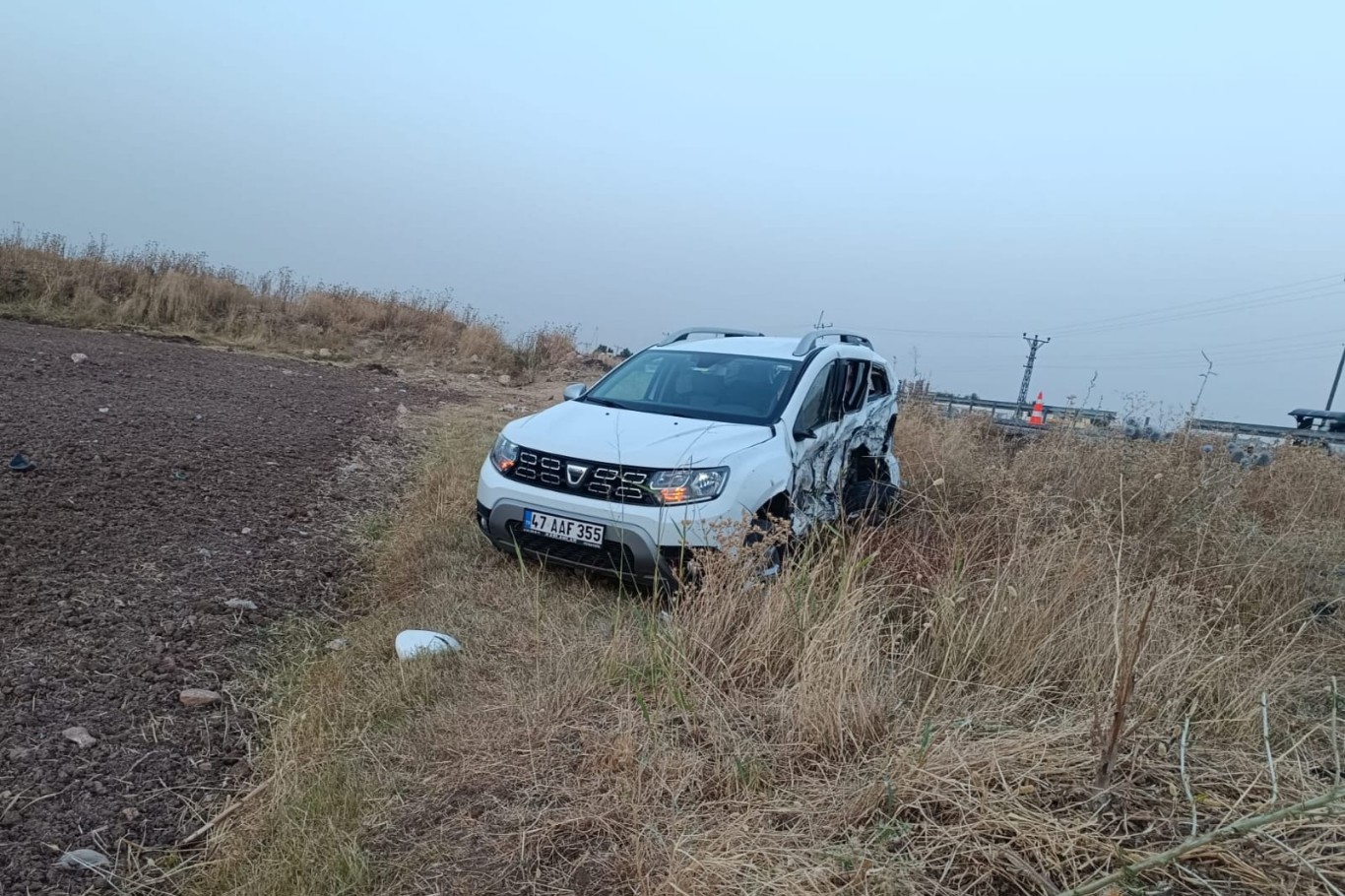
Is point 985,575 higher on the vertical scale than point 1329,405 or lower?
lower

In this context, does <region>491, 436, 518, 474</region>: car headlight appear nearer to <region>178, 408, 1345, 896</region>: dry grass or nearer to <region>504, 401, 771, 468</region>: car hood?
<region>504, 401, 771, 468</region>: car hood

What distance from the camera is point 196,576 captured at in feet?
12.1

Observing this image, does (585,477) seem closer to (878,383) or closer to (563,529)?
(563,529)

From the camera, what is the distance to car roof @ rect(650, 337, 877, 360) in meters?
5.29

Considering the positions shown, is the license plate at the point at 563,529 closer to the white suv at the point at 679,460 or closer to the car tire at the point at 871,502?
the white suv at the point at 679,460

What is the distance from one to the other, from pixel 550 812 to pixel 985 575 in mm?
2234

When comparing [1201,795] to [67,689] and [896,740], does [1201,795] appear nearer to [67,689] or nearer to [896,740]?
[896,740]

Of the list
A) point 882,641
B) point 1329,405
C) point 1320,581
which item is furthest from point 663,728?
point 1329,405

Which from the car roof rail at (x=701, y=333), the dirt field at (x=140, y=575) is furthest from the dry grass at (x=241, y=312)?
the car roof rail at (x=701, y=333)

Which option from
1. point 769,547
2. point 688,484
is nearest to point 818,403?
point 688,484

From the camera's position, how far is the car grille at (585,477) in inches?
149

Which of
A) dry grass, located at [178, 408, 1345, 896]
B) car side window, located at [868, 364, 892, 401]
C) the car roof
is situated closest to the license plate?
dry grass, located at [178, 408, 1345, 896]

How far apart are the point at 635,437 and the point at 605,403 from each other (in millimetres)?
928

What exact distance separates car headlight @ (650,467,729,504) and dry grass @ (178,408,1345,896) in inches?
25.7
